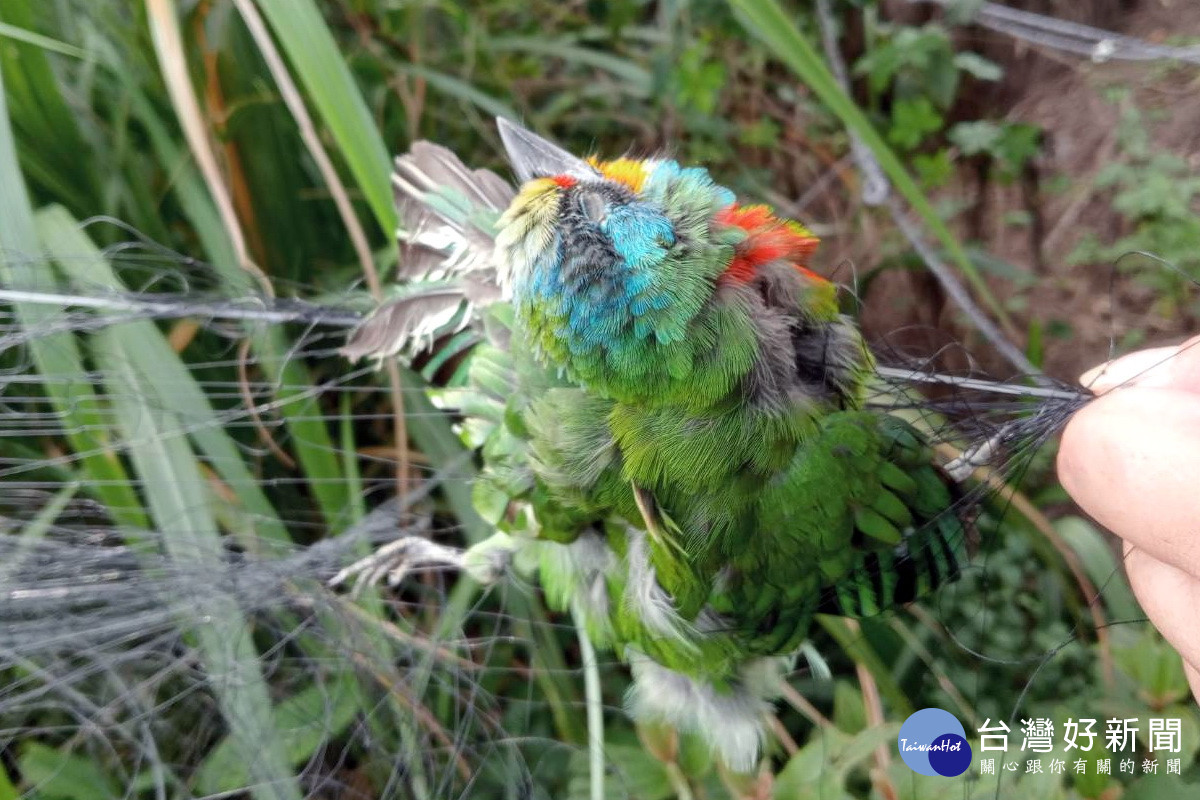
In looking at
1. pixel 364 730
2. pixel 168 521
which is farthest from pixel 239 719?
pixel 168 521

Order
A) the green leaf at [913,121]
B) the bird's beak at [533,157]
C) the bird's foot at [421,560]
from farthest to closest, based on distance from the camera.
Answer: the green leaf at [913,121] → the bird's foot at [421,560] → the bird's beak at [533,157]

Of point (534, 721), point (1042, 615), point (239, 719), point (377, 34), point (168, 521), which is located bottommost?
point (534, 721)

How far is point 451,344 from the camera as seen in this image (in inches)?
44.0

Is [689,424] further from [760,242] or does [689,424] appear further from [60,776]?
[60,776]

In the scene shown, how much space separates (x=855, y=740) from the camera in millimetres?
959

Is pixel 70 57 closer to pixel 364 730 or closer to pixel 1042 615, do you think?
pixel 364 730

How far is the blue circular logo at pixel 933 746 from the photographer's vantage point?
908 mm

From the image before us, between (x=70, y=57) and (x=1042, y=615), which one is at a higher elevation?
(x=70, y=57)

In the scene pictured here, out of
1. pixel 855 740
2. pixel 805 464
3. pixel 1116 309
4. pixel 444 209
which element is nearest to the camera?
pixel 805 464

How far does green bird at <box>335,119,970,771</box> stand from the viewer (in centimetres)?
75

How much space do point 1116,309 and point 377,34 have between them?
1.61 meters

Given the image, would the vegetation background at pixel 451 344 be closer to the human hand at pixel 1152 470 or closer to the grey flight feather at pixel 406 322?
the grey flight feather at pixel 406 322

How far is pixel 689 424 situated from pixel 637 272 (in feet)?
0.56

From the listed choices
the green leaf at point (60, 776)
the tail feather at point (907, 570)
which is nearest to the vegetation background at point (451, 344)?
the green leaf at point (60, 776)
